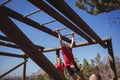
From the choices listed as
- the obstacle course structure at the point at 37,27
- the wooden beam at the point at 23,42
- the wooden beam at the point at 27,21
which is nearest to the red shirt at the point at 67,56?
the obstacle course structure at the point at 37,27

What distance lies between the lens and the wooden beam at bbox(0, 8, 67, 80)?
103 inches

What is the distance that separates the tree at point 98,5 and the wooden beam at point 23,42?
12.2 metres

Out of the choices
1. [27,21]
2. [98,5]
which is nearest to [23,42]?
[27,21]

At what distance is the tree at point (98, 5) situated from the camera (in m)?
14.2

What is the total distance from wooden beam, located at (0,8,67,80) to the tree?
39.9 feet

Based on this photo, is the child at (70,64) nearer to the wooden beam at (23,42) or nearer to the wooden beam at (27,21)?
the wooden beam at (27,21)

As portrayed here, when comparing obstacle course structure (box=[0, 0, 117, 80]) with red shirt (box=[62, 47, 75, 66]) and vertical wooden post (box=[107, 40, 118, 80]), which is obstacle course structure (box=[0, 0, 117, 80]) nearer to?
vertical wooden post (box=[107, 40, 118, 80])

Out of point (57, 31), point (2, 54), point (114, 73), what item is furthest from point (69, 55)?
point (2, 54)

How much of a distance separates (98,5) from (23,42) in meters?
13.4

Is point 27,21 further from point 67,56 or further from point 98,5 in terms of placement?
point 98,5

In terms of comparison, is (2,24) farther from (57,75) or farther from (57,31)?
(57,31)

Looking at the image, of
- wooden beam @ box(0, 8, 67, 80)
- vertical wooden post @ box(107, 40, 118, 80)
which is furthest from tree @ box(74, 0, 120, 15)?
wooden beam @ box(0, 8, 67, 80)

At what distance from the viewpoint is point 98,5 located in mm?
15430

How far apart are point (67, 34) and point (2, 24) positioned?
6333mm
